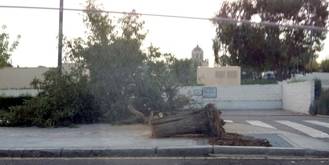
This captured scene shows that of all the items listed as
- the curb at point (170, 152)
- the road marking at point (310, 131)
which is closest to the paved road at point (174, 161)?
the curb at point (170, 152)

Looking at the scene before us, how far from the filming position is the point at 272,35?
5056 centimetres

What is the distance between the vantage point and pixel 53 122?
16766 mm

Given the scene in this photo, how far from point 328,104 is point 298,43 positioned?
88.9ft

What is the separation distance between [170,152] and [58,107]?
22.5 feet

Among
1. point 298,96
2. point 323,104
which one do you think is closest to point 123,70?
point 323,104

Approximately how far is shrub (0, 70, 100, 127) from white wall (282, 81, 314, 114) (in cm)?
1421

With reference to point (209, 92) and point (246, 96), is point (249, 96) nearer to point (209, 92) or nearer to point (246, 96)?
point (246, 96)

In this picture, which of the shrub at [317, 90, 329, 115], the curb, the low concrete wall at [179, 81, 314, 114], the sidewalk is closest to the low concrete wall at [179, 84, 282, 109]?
the low concrete wall at [179, 81, 314, 114]

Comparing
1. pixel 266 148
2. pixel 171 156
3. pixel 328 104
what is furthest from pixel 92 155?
pixel 328 104

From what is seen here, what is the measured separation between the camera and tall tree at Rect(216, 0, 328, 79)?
50.8m

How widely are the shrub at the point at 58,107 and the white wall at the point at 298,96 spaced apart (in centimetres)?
1421

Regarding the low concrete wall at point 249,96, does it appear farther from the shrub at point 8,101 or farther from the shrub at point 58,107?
the shrub at point 58,107

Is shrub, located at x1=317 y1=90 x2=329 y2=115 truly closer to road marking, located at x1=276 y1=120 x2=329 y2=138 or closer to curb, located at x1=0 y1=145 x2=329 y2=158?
road marking, located at x1=276 y1=120 x2=329 y2=138

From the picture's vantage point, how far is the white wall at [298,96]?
28.4 metres
